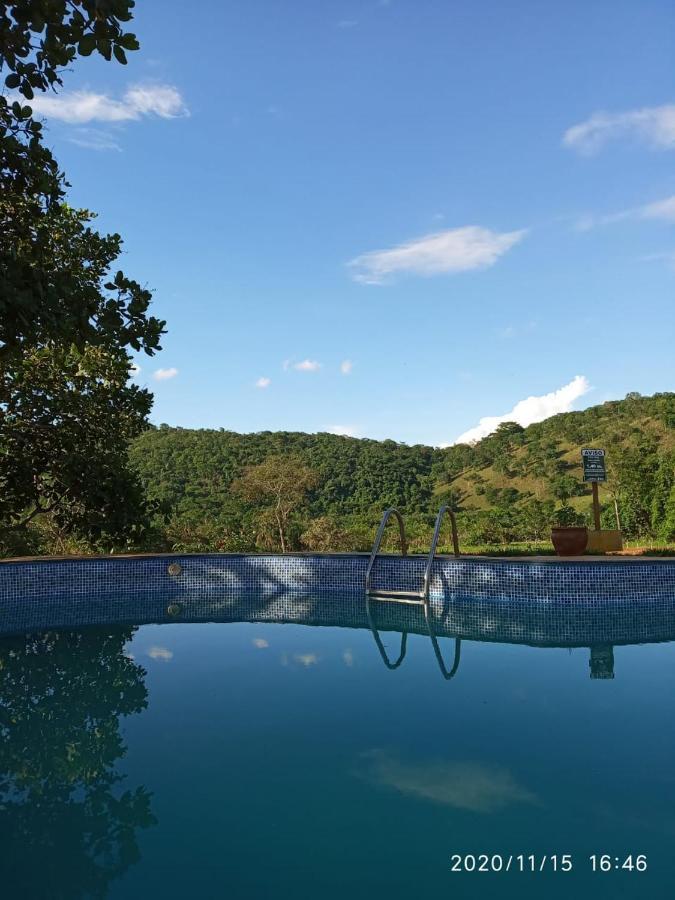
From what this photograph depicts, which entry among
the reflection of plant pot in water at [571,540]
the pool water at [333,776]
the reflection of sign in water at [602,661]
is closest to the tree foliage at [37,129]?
the pool water at [333,776]

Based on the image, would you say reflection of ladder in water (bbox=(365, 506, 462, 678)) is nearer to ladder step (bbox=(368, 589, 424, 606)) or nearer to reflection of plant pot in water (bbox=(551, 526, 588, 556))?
ladder step (bbox=(368, 589, 424, 606))

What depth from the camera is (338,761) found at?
4.05 meters

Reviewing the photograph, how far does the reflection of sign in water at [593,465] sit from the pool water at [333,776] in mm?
6758

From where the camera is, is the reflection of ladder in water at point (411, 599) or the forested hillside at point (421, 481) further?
the forested hillside at point (421, 481)

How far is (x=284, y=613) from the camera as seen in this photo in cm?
950

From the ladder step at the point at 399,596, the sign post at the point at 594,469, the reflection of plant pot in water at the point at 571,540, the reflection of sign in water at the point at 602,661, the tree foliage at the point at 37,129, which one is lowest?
the reflection of sign in water at the point at 602,661

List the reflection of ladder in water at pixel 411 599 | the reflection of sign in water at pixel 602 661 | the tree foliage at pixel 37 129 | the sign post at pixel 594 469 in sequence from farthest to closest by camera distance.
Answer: the sign post at pixel 594 469, the reflection of ladder in water at pixel 411 599, the reflection of sign in water at pixel 602 661, the tree foliage at pixel 37 129

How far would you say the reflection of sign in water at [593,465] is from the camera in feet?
42.6

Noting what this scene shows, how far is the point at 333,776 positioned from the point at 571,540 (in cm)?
874

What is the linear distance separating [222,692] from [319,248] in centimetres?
1504

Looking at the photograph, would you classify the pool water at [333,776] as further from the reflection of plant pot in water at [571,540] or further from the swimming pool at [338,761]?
the reflection of plant pot in water at [571,540]

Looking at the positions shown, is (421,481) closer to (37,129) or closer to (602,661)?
(602,661)

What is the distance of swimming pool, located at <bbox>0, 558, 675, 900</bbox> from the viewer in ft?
9.29

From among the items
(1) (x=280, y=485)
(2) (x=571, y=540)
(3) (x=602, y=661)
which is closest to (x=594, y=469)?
(2) (x=571, y=540)
